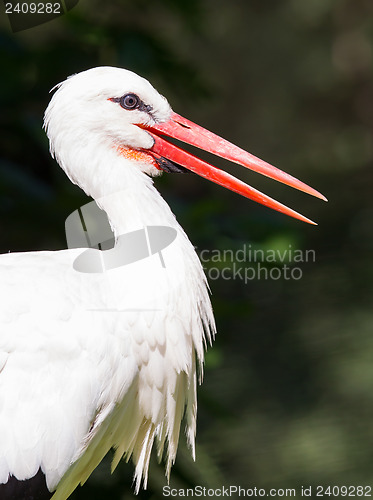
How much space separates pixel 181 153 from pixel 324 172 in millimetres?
5050

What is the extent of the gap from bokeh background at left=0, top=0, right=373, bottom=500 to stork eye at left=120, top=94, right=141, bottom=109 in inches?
27.1

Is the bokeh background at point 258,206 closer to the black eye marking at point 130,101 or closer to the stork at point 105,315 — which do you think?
the stork at point 105,315

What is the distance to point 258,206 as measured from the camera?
5.48 m

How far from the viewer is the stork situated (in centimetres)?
202

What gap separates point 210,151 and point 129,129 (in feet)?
0.75

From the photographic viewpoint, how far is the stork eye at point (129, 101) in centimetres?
220

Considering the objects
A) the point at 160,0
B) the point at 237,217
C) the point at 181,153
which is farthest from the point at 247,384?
the point at 181,153

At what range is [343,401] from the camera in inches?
198

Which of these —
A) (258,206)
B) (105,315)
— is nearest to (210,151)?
(105,315)

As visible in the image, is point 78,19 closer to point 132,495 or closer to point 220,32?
point 132,495

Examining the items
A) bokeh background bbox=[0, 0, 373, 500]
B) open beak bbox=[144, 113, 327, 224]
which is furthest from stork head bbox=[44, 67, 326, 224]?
bokeh background bbox=[0, 0, 373, 500]

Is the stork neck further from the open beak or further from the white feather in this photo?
the open beak

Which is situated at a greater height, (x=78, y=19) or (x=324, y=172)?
(x=324, y=172)

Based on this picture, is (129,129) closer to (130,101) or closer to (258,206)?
(130,101)
